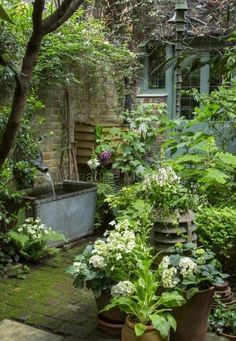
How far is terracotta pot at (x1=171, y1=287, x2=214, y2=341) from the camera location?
2.61 metres

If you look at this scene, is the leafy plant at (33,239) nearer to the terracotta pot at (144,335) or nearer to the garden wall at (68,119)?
the garden wall at (68,119)

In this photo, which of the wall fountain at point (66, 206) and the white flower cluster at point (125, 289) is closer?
the white flower cluster at point (125, 289)

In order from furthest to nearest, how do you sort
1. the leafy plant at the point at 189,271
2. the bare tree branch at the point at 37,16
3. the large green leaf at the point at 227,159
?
1. the large green leaf at the point at 227,159
2. the leafy plant at the point at 189,271
3. the bare tree branch at the point at 37,16

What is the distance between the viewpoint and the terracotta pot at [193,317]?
2.61 metres

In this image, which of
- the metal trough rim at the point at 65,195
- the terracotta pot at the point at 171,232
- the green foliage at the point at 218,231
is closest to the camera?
the terracotta pot at the point at 171,232

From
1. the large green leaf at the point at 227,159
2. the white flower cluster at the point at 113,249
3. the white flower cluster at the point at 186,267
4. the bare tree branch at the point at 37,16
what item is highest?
the bare tree branch at the point at 37,16

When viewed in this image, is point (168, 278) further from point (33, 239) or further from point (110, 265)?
point (33, 239)

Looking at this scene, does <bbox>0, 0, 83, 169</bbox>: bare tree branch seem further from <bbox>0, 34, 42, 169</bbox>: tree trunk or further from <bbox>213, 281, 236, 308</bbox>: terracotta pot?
<bbox>213, 281, 236, 308</bbox>: terracotta pot

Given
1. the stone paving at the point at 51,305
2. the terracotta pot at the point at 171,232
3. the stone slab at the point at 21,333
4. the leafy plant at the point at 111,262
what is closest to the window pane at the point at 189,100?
the stone paving at the point at 51,305

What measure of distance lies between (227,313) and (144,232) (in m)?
0.83

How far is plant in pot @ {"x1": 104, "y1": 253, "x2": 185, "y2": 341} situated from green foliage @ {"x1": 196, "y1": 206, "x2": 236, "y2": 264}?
1.18 m

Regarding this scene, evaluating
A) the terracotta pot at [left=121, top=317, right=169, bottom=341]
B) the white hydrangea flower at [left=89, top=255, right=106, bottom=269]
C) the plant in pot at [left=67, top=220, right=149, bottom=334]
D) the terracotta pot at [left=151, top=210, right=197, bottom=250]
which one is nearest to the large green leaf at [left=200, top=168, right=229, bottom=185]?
the terracotta pot at [left=151, top=210, right=197, bottom=250]

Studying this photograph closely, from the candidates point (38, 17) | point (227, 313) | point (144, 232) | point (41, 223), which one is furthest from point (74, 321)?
point (38, 17)

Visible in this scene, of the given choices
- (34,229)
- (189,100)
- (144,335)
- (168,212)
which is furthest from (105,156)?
(189,100)
